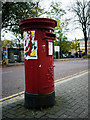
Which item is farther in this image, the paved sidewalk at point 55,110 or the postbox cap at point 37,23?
the postbox cap at point 37,23

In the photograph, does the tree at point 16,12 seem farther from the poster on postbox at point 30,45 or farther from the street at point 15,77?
the poster on postbox at point 30,45

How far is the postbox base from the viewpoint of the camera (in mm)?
3303

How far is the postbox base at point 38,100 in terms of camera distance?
3.30 meters

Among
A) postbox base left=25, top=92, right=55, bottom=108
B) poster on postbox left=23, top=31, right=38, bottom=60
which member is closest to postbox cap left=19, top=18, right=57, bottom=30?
poster on postbox left=23, top=31, right=38, bottom=60

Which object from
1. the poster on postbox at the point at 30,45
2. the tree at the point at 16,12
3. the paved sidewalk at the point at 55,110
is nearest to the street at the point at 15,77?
→ the paved sidewalk at the point at 55,110

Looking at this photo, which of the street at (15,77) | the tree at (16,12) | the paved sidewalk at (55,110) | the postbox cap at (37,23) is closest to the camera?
the paved sidewalk at (55,110)

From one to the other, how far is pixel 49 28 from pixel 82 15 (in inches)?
1369

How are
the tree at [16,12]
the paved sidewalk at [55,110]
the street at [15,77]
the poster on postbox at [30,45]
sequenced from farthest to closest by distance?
1. the tree at [16,12]
2. the street at [15,77]
3. the poster on postbox at [30,45]
4. the paved sidewalk at [55,110]

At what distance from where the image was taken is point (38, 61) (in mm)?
3291

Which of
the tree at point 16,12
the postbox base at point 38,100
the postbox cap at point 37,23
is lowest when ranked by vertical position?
the postbox base at point 38,100

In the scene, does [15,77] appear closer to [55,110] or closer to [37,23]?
[55,110]

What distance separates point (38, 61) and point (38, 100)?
93 cm

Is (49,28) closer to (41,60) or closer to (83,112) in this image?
(41,60)

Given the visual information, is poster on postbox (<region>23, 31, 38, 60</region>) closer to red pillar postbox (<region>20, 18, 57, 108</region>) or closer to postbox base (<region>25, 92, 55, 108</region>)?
red pillar postbox (<region>20, 18, 57, 108</region>)
